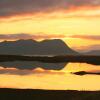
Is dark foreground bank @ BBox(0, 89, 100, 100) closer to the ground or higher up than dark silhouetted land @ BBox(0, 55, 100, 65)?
closer to the ground

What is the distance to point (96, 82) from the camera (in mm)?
19500

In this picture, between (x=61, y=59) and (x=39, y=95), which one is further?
(x=61, y=59)

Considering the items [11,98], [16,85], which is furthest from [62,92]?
[16,85]

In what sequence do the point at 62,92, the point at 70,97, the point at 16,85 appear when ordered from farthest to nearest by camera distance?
the point at 16,85, the point at 62,92, the point at 70,97

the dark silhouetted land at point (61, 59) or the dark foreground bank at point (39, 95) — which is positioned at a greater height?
the dark silhouetted land at point (61, 59)

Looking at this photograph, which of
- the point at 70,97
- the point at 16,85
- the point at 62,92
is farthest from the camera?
the point at 16,85

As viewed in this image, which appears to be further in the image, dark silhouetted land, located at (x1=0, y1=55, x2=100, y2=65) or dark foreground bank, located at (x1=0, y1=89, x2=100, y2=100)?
dark silhouetted land, located at (x1=0, y1=55, x2=100, y2=65)

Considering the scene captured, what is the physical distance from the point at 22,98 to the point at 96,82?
7.18m

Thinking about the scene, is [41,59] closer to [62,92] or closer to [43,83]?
[62,92]

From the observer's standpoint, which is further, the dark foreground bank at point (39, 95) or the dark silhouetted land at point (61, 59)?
the dark silhouetted land at point (61, 59)

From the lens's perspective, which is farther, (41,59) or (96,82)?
(96,82)

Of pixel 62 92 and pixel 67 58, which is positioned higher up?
pixel 67 58

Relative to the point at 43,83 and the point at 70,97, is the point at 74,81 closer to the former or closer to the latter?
the point at 43,83

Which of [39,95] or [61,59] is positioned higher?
[61,59]
